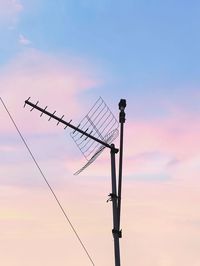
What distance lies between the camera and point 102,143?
25.6 m

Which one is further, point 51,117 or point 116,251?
point 51,117

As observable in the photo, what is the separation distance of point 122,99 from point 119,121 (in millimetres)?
1078

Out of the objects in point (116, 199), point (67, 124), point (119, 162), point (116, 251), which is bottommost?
point (116, 251)

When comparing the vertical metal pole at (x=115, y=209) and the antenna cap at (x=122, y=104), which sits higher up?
the antenna cap at (x=122, y=104)

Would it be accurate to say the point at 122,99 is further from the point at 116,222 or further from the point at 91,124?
the point at 116,222

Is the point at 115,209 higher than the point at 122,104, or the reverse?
the point at 122,104

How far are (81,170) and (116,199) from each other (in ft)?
6.95

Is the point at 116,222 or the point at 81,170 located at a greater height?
the point at 81,170

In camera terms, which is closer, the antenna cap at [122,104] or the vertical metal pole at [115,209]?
the vertical metal pole at [115,209]

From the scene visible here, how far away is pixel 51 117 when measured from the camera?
1033 inches

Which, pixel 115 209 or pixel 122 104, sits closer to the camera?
pixel 115 209

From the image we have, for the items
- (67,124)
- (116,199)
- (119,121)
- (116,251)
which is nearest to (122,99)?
(119,121)

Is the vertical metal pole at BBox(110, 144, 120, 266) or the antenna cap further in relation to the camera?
the antenna cap

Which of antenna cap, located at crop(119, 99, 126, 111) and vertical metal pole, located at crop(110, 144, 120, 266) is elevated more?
antenna cap, located at crop(119, 99, 126, 111)
